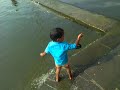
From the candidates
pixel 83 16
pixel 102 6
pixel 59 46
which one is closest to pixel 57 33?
pixel 59 46

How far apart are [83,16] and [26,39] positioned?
215cm

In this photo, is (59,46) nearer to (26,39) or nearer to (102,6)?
(26,39)

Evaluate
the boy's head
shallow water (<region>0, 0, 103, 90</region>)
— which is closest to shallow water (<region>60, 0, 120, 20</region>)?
shallow water (<region>0, 0, 103, 90</region>)

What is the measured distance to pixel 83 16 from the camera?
7.91 meters

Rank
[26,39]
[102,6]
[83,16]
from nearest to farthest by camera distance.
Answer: [26,39]
[83,16]
[102,6]

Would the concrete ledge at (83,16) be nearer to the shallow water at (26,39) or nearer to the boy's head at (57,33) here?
the shallow water at (26,39)

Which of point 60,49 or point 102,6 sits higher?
point 60,49

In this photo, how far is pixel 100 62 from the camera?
5.35 m

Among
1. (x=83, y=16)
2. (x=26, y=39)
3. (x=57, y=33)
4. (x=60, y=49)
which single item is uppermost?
(x=57, y=33)

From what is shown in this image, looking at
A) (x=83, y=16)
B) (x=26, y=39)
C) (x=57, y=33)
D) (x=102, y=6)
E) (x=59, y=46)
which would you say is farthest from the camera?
(x=102, y=6)

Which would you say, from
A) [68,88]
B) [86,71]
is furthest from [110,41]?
[68,88]

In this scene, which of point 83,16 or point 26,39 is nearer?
point 26,39

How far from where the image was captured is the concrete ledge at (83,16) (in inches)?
282

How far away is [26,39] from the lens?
744cm
